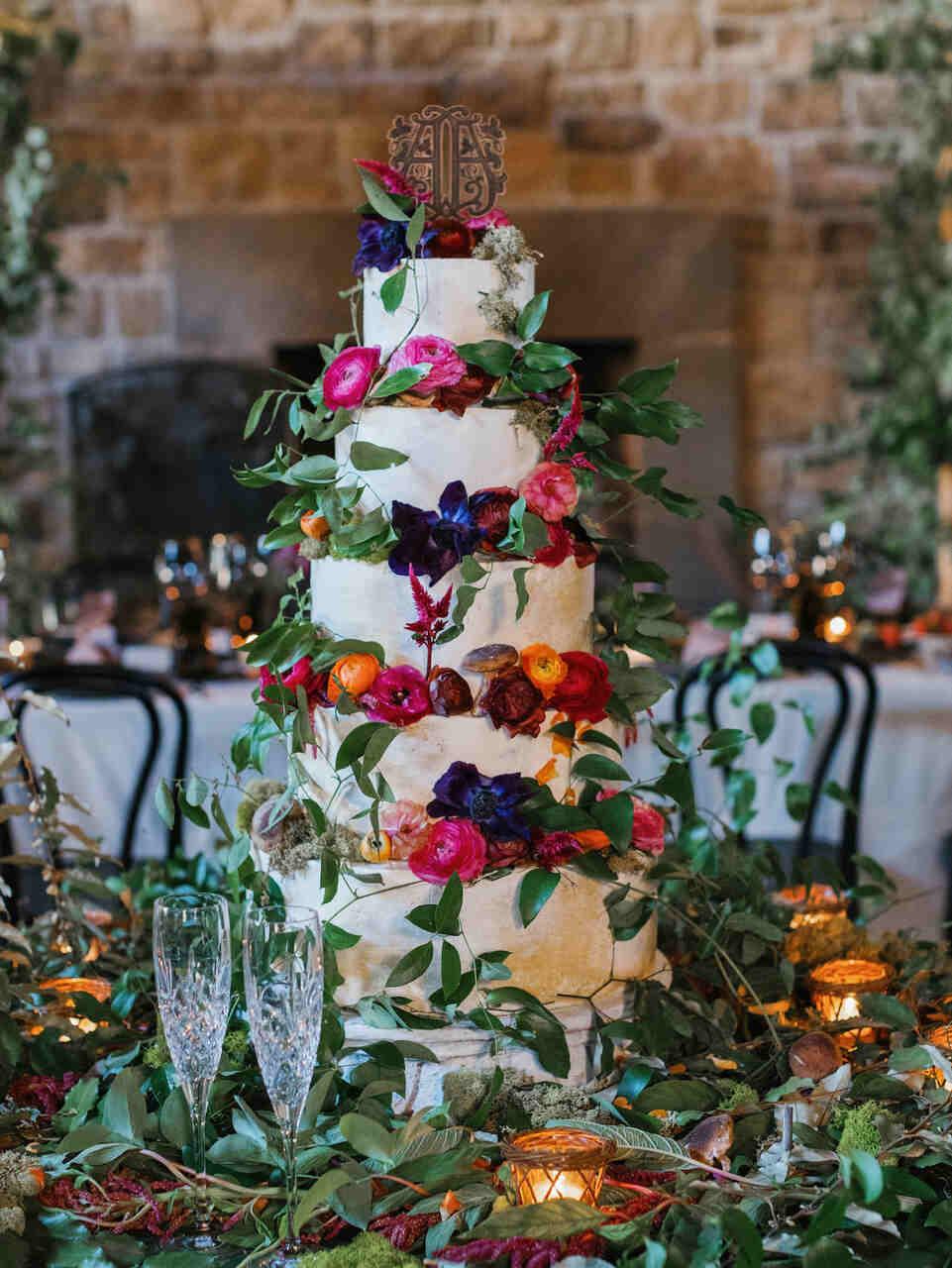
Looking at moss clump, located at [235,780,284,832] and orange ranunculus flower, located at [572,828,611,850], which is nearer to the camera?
orange ranunculus flower, located at [572,828,611,850]

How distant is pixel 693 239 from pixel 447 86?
99 centimetres

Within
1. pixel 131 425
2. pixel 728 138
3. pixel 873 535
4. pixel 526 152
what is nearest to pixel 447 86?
pixel 526 152

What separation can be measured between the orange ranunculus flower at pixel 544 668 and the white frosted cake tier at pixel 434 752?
0.05 metres

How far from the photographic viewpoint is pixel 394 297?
136 cm

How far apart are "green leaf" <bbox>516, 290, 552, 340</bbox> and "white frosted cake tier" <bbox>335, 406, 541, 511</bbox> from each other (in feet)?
0.24

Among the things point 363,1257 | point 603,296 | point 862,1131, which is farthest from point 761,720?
point 603,296

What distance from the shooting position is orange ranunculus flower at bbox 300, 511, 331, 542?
1.44m

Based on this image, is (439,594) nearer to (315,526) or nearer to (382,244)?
(315,526)

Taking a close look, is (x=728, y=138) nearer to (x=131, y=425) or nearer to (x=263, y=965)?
(x=131, y=425)

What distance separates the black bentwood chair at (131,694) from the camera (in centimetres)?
255

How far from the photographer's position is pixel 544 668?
139 centimetres

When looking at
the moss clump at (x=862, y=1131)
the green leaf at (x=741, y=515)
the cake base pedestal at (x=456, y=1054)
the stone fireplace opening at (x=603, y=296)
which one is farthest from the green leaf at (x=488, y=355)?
the stone fireplace opening at (x=603, y=296)

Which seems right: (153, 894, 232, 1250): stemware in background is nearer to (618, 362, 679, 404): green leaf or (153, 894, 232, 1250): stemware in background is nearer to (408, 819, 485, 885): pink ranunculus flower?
(408, 819, 485, 885): pink ranunculus flower

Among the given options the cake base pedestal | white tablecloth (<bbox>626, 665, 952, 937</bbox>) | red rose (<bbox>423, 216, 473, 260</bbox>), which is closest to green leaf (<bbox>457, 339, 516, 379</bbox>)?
red rose (<bbox>423, 216, 473, 260</bbox>)
